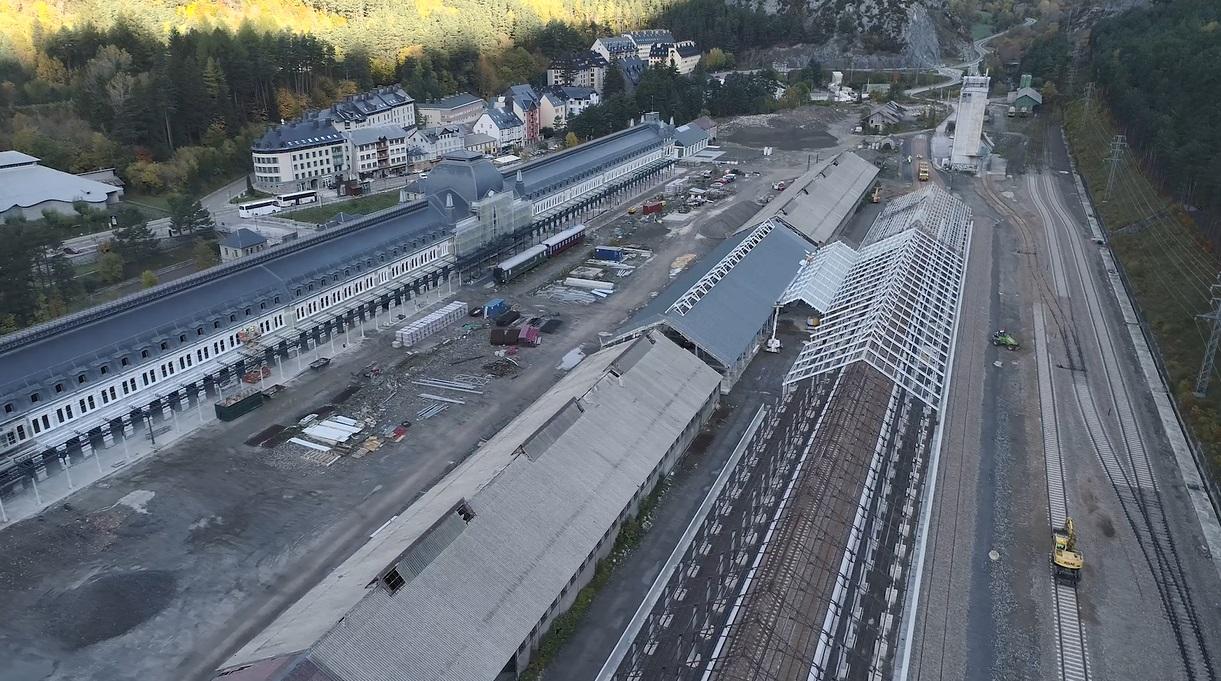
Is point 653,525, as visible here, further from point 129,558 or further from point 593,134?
point 593,134

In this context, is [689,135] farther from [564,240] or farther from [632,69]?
[564,240]

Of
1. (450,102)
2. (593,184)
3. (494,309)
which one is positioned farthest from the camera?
(450,102)

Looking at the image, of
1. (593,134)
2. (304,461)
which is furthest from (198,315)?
(593,134)

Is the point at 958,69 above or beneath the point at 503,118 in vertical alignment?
above

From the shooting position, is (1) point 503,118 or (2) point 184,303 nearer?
(2) point 184,303

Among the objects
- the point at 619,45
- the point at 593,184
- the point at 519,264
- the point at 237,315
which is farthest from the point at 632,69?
the point at 237,315

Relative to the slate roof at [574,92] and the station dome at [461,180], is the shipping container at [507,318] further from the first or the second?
the slate roof at [574,92]
